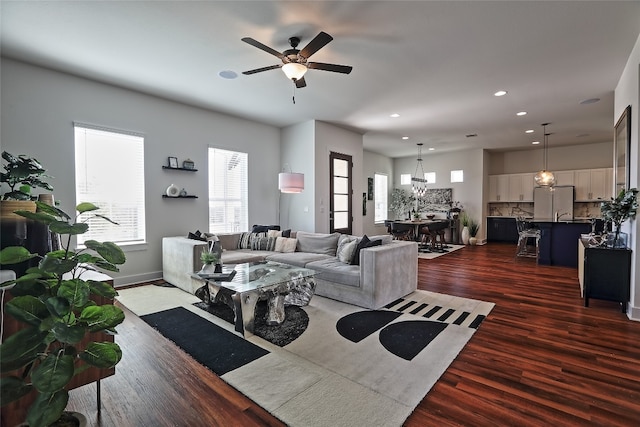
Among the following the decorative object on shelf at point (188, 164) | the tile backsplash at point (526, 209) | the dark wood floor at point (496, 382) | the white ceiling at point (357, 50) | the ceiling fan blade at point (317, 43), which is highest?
the white ceiling at point (357, 50)

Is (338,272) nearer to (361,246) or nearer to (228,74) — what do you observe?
(361,246)

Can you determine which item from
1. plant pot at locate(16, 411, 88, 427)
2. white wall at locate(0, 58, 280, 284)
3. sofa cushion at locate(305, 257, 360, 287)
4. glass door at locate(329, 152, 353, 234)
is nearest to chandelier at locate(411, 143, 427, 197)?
glass door at locate(329, 152, 353, 234)

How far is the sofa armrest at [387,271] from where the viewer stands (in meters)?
3.54

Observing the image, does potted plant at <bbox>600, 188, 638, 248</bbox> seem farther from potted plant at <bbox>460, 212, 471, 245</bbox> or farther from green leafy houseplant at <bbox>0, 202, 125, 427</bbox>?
potted plant at <bbox>460, 212, 471, 245</bbox>

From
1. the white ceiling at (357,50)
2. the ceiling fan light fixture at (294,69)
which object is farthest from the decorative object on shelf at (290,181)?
the ceiling fan light fixture at (294,69)

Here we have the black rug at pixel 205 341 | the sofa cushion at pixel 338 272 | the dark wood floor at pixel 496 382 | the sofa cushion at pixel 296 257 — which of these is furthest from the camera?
the sofa cushion at pixel 296 257

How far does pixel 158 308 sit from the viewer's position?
3.66 m

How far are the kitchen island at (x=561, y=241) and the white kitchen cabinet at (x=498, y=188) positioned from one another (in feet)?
12.7

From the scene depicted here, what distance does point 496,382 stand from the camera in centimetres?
214

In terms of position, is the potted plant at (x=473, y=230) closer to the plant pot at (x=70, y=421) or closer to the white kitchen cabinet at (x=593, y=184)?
the white kitchen cabinet at (x=593, y=184)

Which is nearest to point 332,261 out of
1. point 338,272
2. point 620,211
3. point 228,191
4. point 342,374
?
point 338,272

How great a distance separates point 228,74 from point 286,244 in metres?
2.76

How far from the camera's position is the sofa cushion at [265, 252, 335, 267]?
4401 mm

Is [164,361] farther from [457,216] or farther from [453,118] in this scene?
[457,216]
